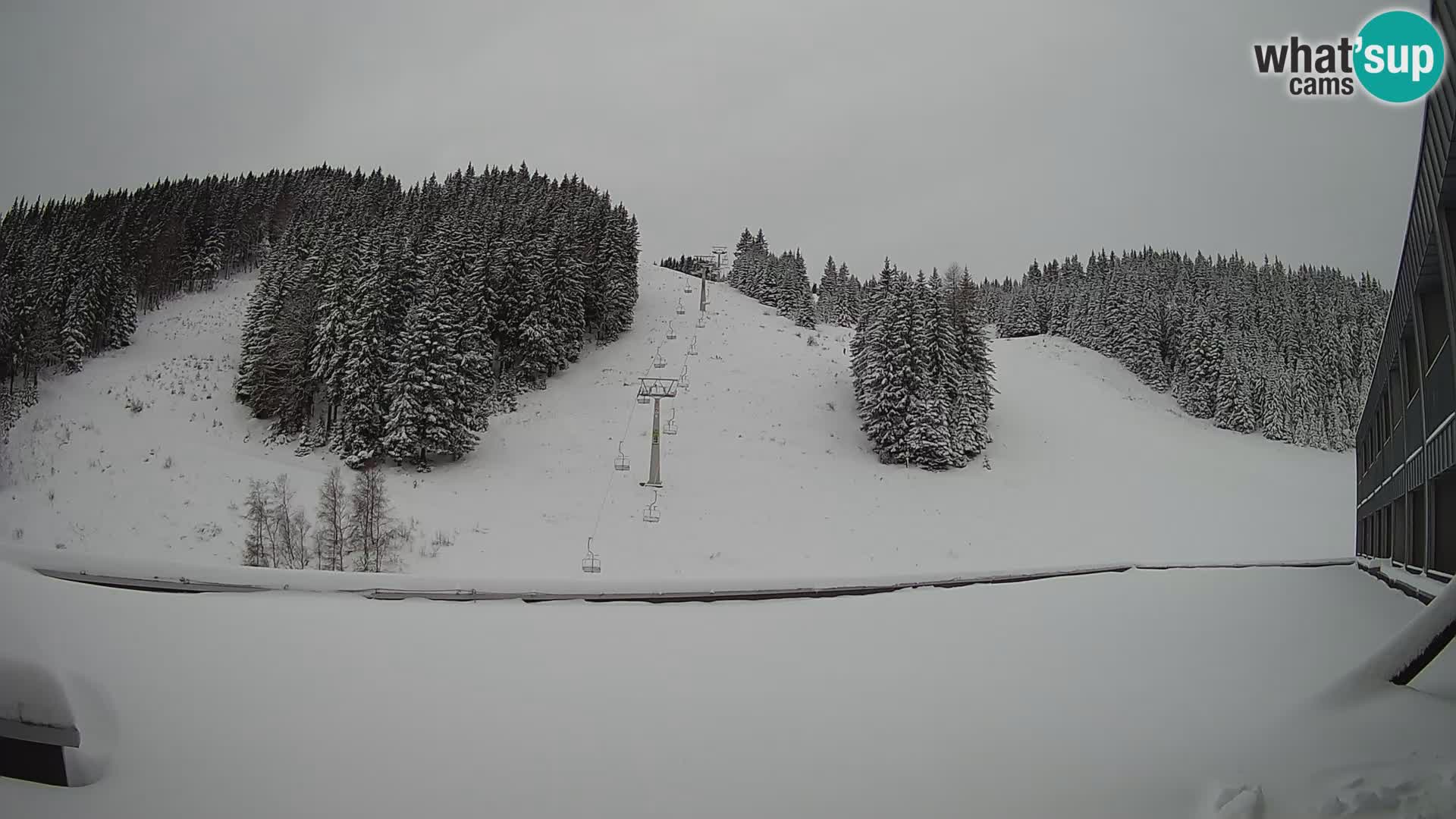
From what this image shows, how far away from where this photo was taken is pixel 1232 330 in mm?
71875

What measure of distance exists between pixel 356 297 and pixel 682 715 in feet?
127

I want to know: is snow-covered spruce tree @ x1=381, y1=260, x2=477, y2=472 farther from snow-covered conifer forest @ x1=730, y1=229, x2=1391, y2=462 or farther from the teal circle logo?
the teal circle logo

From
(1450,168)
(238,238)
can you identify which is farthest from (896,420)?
(238,238)

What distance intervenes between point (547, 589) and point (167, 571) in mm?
4350

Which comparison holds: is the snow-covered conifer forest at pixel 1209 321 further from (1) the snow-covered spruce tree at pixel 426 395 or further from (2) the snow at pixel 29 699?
(2) the snow at pixel 29 699

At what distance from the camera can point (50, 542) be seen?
11508 mm

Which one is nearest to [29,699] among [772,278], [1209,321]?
[1209,321]

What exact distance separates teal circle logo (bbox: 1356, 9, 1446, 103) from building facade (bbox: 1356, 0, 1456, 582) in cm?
18

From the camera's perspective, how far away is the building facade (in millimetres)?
6781

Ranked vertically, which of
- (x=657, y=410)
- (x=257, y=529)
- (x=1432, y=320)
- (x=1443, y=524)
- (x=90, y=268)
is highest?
(x=90, y=268)

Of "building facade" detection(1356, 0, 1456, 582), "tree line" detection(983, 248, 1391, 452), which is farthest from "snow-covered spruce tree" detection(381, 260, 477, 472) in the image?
"tree line" detection(983, 248, 1391, 452)

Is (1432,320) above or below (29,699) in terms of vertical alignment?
above

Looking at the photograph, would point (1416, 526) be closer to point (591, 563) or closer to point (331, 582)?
point (331, 582)

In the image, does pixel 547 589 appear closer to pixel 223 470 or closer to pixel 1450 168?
pixel 1450 168
